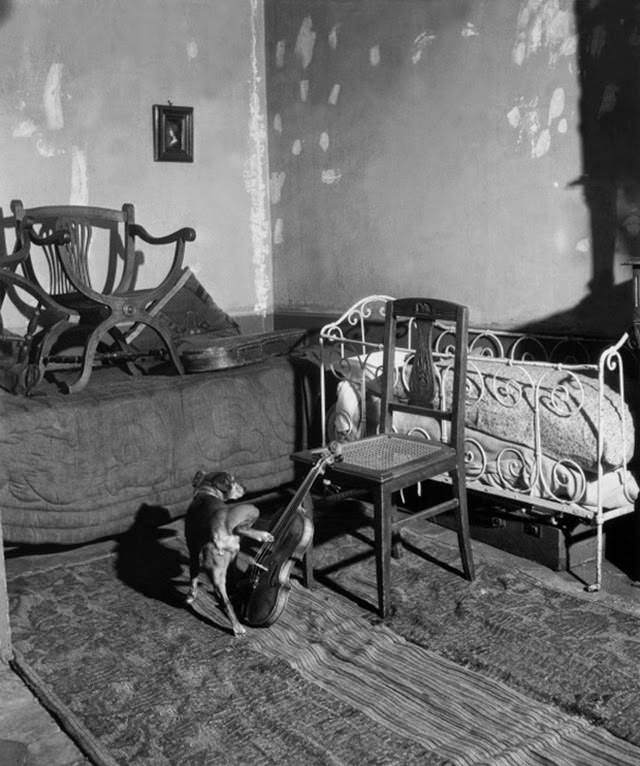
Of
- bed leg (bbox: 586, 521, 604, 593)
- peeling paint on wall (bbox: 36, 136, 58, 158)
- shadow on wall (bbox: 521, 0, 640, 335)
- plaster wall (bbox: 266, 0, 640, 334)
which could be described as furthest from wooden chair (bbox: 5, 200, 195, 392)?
bed leg (bbox: 586, 521, 604, 593)

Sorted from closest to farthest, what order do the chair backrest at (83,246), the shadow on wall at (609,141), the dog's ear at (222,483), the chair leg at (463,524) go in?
the dog's ear at (222,483) → the chair leg at (463,524) → the shadow on wall at (609,141) → the chair backrest at (83,246)

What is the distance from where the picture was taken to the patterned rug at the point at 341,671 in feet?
6.84

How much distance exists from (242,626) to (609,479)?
131cm

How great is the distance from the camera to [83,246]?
4281mm

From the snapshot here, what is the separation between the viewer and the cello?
2590 millimetres

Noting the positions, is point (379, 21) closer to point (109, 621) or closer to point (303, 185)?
point (303, 185)

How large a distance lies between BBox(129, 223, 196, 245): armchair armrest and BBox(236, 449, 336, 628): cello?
68.7 inches

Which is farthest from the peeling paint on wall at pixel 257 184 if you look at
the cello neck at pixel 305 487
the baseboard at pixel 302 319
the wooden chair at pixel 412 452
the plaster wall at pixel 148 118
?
the cello neck at pixel 305 487

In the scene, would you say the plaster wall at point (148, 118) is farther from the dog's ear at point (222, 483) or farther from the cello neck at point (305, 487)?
the cello neck at point (305, 487)

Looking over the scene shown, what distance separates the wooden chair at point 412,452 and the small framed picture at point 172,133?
7.08 feet

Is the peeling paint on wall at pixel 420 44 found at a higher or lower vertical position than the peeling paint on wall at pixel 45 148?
higher

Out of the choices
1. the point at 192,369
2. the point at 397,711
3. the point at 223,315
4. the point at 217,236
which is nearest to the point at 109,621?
the point at 397,711

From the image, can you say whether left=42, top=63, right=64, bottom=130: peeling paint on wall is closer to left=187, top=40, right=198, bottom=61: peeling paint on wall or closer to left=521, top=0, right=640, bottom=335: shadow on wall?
left=187, top=40, right=198, bottom=61: peeling paint on wall

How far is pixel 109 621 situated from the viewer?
9.17 feet
